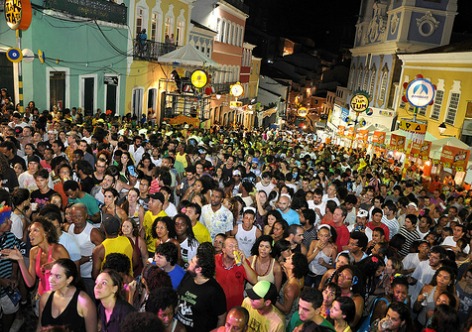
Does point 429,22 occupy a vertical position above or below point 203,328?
above

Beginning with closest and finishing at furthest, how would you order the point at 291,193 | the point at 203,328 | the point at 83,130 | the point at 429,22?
1. the point at 203,328
2. the point at 291,193
3. the point at 83,130
4. the point at 429,22

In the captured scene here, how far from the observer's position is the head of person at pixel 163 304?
3805 millimetres

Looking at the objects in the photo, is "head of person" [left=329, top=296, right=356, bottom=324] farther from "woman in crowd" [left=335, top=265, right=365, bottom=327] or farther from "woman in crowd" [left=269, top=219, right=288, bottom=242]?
"woman in crowd" [left=269, top=219, right=288, bottom=242]

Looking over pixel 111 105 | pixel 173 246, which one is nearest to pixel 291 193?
pixel 173 246

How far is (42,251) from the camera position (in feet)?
15.5

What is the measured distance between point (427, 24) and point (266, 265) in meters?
30.7

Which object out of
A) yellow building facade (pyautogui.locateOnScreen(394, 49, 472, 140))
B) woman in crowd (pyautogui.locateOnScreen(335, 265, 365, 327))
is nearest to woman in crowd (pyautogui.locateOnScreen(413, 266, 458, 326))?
woman in crowd (pyautogui.locateOnScreen(335, 265, 365, 327))

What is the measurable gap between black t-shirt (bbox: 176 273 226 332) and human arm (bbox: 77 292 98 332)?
0.81 m

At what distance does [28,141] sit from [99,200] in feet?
Result: 11.8

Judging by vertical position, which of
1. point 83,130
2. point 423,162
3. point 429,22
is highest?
point 429,22

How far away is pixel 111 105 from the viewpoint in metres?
20.7

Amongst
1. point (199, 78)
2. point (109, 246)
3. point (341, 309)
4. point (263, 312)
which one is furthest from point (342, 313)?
point (199, 78)

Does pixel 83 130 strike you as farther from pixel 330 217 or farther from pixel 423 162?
pixel 423 162

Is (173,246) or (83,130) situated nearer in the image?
(173,246)
